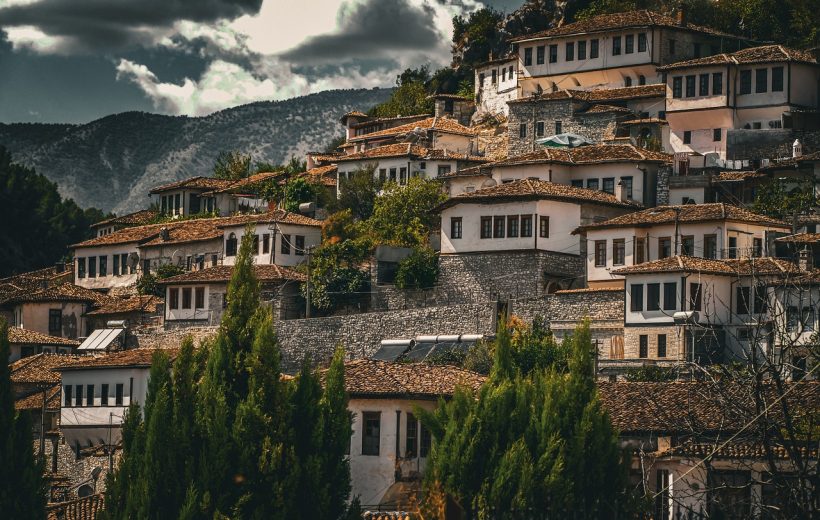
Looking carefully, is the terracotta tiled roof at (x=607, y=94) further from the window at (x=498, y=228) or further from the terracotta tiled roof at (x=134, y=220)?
the terracotta tiled roof at (x=134, y=220)

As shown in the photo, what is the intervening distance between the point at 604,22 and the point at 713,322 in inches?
1157

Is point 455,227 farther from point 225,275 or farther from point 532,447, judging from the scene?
point 532,447

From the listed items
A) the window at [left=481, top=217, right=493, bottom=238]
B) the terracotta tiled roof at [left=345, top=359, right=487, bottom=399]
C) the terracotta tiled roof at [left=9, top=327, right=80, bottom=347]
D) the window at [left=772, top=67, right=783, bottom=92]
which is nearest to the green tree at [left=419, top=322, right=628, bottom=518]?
the terracotta tiled roof at [left=345, top=359, right=487, bottom=399]

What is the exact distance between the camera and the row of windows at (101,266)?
79250 millimetres

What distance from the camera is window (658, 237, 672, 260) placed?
58594 mm

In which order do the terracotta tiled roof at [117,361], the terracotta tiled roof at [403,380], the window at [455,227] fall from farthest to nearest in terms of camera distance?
the window at [455,227] < the terracotta tiled roof at [117,361] < the terracotta tiled roof at [403,380]

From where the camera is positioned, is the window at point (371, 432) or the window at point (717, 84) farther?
the window at point (717, 84)

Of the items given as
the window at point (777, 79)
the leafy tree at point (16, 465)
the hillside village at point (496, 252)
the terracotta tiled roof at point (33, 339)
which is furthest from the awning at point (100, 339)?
the leafy tree at point (16, 465)

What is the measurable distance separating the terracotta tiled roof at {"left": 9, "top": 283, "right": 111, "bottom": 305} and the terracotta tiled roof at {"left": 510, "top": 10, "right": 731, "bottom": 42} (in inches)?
911

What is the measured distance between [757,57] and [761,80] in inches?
37.2

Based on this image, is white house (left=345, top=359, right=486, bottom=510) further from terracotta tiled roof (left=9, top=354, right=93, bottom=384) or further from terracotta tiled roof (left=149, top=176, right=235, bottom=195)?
terracotta tiled roof (left=149, top=176, right=235, bottom=195)

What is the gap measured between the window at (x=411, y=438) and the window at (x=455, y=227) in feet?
67.5

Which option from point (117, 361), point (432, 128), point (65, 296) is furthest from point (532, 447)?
point (432, 128)

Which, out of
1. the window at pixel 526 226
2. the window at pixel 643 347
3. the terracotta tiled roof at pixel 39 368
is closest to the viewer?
→ the window at pixel 643 347
